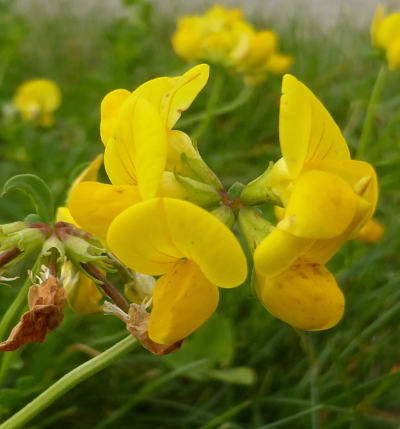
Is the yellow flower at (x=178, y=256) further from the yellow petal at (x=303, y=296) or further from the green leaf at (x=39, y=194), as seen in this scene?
the green leaf at (x=39, y=194)

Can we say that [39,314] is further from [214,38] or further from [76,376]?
[214,38]

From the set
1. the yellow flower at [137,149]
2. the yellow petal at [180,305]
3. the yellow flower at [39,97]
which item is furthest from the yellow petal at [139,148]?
the yellow flower at [39,97]

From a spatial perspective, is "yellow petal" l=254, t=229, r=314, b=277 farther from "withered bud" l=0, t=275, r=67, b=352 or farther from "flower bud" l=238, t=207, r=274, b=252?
"withered bud" l=0, t=275, r=67, b=352

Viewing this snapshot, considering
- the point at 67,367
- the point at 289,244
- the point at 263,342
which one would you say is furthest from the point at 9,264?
the point at 263,342

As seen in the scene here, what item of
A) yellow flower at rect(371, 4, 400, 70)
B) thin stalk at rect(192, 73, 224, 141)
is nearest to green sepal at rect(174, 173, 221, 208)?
yellow flower at rect(371, 4, 400, 70)

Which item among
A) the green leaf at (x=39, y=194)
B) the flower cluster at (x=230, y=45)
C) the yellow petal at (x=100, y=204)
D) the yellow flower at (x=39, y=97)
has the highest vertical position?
the yellow petal at (x=100, y=204)

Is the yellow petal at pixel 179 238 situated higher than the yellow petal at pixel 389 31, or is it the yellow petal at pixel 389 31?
the yellow petal at pixel 179 238

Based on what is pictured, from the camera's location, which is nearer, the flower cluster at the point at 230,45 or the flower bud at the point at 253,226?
the flower bud at the point at 253,226

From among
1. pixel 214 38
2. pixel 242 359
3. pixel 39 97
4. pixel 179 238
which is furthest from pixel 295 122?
pixel 39 97
